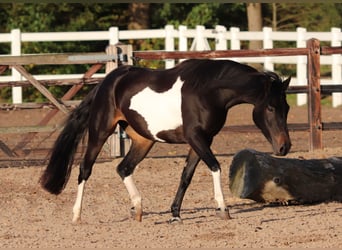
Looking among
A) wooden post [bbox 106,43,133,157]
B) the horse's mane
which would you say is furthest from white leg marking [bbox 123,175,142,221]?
wooden post [bbox 106,43,133,157]

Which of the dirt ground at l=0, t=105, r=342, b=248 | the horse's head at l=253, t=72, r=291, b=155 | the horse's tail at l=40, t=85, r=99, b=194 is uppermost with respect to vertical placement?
the horse's head at l=253, t=72, r=291, b=155

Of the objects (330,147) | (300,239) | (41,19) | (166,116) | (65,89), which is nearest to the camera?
(300,239)

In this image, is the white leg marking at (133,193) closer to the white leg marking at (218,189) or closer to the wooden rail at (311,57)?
the white leg marking at (218,189)

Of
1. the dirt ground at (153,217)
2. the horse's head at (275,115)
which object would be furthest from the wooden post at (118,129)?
the horse's head at (275,115)

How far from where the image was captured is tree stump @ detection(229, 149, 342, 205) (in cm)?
1000

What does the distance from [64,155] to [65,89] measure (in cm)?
1543

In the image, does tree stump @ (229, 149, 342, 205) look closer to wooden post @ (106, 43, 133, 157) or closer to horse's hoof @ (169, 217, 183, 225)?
horse's hoof @ (169, 217, 183, 225)

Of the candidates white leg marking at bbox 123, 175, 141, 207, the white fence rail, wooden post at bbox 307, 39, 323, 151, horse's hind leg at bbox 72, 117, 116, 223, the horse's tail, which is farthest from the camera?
the white fence rail

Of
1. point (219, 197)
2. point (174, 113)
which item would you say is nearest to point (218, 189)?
point (219, 197)

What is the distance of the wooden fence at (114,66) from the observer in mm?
13625

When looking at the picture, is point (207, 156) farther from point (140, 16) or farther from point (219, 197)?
point (140, 16)

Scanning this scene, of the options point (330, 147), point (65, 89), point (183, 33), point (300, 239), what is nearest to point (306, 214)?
point (300, 239)

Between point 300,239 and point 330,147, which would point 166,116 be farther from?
point 330,147

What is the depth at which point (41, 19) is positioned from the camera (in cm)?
2733
